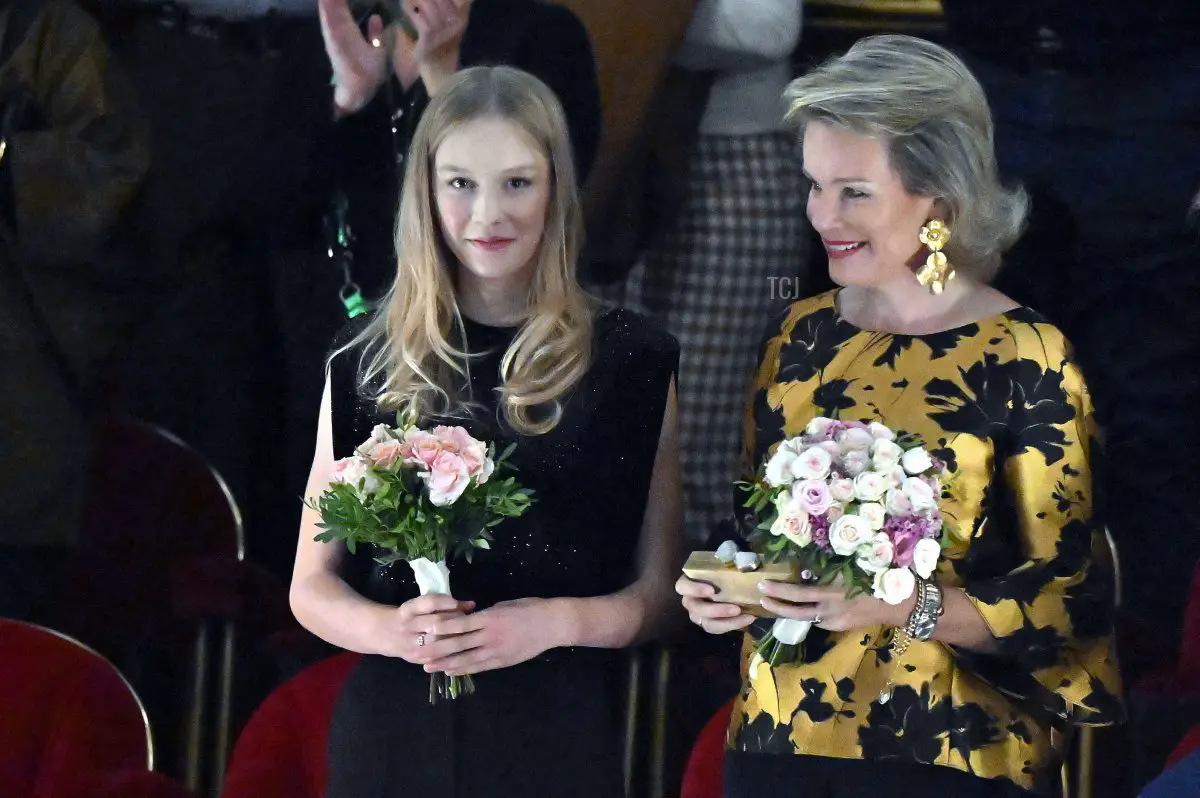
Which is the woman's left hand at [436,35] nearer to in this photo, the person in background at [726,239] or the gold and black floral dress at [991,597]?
the person in background at [726,239]

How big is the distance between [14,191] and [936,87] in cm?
230

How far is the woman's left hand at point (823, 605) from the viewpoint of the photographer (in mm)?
2299

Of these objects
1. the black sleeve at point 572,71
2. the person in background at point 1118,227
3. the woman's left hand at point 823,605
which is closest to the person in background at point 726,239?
the black sleeve at point 572,71

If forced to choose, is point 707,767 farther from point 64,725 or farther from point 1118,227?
point 1118,227

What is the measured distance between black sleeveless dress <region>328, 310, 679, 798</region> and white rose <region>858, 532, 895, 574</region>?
64cm

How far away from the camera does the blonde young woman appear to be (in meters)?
2.64

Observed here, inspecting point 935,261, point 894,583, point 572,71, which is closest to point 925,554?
point 894,583

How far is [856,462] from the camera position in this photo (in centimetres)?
226

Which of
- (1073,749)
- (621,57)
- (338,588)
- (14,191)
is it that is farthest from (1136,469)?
(14,191)

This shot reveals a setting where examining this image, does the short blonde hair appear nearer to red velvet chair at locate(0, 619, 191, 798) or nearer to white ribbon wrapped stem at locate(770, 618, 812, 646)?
white ribbon wrapped stem at locate(770, 618, 812, 646)

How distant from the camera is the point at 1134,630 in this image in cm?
329

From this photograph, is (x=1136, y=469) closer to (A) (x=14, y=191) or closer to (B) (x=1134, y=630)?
(B) (x=1134, y=630)

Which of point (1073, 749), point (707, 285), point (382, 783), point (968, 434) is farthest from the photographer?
point (707, 285)

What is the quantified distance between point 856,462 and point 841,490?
6 cm
